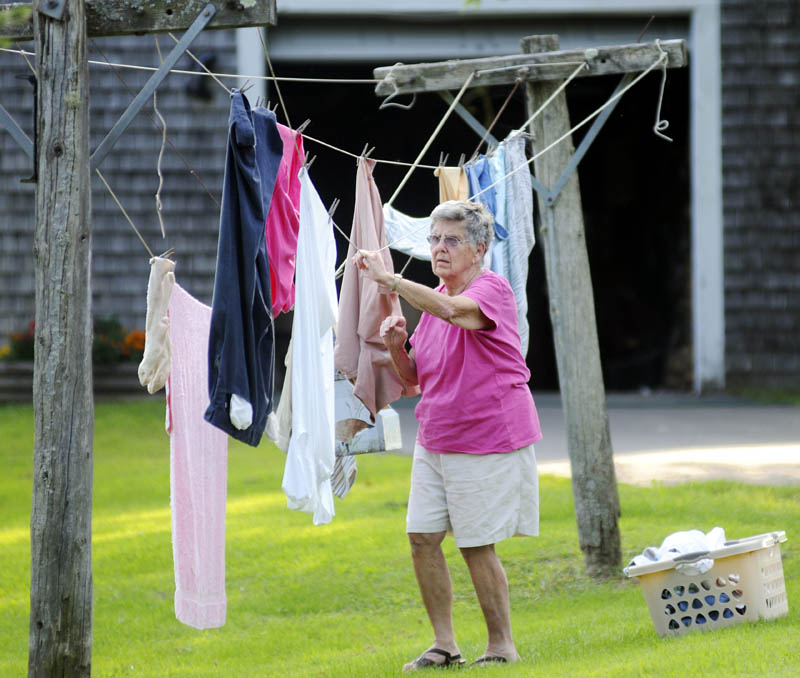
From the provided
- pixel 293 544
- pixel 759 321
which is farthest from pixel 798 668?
pixel 759 321

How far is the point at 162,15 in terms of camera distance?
394 cm

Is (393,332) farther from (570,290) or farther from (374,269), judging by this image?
(570,290)

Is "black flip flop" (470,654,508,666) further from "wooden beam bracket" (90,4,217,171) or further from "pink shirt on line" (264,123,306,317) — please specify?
"wooden beam bracket" (90,4,217,171)

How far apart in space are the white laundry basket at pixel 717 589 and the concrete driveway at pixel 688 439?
Result: 321 cm

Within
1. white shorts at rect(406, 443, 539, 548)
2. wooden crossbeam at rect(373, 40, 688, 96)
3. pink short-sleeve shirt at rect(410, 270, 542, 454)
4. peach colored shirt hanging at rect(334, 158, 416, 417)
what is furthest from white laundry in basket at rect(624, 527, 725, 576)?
wooden crossbeam at rect(373, 40, 688, 96)

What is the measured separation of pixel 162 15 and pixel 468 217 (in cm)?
121

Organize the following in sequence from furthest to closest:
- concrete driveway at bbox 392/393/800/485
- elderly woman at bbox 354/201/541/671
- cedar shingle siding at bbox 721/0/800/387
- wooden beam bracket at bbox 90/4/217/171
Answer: cedar shingle siding at bbox 721/0/800/387
concrete driveway at bbox 392/393/800/485
elderly woman at bbox 354/201/541/671
wooden beam bracket at bbox 90/4/217/171

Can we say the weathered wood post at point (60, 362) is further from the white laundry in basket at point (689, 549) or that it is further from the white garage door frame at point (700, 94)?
the white garage door frame at point (700, 94)

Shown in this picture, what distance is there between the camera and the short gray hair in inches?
158

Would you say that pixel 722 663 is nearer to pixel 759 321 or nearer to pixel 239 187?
pixel 239 187

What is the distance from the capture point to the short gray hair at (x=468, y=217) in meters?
4.02

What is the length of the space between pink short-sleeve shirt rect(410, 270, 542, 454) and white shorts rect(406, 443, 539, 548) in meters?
0.05

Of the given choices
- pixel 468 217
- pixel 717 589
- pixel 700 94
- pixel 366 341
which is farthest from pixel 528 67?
Answer: pixel 700 94

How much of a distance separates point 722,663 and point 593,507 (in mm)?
1826
